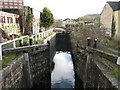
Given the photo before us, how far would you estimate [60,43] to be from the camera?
40.0 metres

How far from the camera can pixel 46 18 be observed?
44.8 m

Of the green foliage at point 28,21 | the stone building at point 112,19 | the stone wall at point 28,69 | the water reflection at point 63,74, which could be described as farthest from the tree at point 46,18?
the stone wall at point 28,69

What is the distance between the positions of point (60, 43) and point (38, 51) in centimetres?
2223

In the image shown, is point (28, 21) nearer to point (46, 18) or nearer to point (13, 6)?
point (13, 6)

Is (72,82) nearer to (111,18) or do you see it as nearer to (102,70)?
(102,70)

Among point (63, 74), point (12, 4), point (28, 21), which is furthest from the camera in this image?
point (28, 21)

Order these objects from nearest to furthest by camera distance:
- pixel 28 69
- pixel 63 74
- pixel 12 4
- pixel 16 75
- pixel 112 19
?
pixel 16 75 < pixel 28 69 < pixel 63 74 < pixel 12 4 < pixel 112 19

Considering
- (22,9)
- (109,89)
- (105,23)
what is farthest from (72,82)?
(105,23)

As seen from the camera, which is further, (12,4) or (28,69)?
(12,4)

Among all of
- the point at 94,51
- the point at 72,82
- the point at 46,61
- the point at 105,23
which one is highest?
the point at 105,23

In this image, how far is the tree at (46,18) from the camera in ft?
146

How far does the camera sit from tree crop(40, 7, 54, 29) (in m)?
44.6

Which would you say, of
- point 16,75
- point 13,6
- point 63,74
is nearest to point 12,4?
point 13,6

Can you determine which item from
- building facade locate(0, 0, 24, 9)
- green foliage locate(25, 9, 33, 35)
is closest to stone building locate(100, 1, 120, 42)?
green foliage locate(25, 9, 33, 35)
